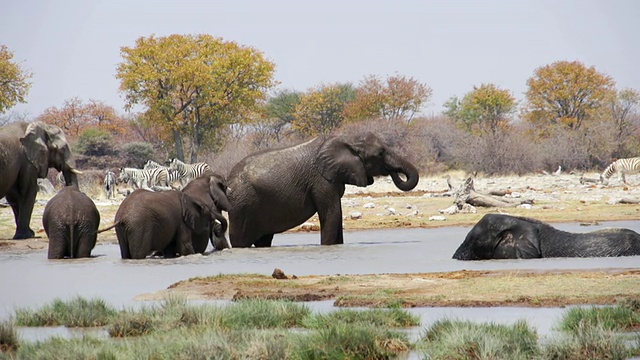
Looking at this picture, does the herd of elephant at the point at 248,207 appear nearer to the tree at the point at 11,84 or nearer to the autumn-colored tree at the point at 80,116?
the tree at the point at 11,84

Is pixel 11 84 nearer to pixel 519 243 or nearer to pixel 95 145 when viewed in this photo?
pixel 95 145

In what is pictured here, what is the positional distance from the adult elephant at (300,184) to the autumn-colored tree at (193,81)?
143 feet

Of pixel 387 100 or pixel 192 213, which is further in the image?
pixel 387 100

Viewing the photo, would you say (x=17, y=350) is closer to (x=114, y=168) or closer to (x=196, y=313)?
(x=196, y=313)

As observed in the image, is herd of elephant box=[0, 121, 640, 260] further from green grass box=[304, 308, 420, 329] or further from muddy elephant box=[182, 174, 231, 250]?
green grass box=[304, 308, 420, 329]

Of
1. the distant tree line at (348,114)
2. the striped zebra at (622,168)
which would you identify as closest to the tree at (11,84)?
the distant tree line at (348,114)

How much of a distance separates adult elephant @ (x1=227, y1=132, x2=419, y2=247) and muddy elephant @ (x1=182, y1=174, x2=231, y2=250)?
0.90 m

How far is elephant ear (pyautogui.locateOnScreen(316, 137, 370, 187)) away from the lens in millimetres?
21203

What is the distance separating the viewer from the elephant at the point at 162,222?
17938 mm

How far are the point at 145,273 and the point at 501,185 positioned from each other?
1123 inches

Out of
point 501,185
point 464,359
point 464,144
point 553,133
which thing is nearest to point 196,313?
point 464,359

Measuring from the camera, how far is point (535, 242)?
1678cm

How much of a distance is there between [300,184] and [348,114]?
182 ft

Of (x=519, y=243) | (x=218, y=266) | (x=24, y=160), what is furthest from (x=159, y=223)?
(x=24, y=160)
